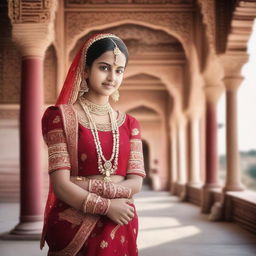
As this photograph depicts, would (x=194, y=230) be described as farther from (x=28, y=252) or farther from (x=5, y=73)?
(x=5, y=73)

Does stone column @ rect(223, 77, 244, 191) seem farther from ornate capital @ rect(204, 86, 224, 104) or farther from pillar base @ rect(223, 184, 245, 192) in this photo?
ornate capital @ rect(204, 86, 224, 104)

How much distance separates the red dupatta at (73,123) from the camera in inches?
77.7

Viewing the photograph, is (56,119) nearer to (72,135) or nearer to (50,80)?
(72,135)

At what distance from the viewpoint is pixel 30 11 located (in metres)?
6.66

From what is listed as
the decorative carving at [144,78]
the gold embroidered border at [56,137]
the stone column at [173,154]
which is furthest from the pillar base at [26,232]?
the stone column at [173,154]

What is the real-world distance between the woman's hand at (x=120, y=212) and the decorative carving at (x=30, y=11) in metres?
5.14

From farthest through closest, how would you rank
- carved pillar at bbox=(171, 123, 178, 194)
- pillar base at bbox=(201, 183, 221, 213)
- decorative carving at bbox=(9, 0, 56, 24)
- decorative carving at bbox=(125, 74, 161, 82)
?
1. carved pillar at bbox=(171, 123, 178, 194)
2. decorative carving at bbox=(125, 74, 161, 82)
3. pillar base at bbox=(201, 183, 221, 213)
4. decorative carving at bbox=(9, 0, 56, 24)

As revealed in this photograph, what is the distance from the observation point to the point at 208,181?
35.7ft

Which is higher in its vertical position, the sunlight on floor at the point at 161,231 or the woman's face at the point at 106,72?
the woman's face at the point at 106,72

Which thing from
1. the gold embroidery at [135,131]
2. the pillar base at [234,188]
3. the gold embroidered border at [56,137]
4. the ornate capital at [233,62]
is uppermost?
the ornate capital at [233,62]

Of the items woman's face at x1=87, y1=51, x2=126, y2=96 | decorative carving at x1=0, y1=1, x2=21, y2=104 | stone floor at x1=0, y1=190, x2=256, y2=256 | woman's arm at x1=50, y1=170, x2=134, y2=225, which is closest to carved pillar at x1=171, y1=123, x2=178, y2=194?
stone floor at x1=0, y1=190, x2=256, y2=256

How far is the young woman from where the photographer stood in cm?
196

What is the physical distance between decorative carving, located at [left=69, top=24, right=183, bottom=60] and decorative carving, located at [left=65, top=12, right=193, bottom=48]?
57.0 inches

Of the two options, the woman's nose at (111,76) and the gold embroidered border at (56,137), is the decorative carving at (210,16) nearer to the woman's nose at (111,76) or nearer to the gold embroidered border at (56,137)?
the woman's nose at (111,76)
